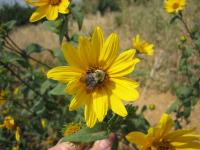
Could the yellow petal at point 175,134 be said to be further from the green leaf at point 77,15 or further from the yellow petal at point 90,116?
the green leaf at point 77,15

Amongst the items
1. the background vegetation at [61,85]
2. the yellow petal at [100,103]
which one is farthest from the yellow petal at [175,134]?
the background vegetation at [61,85]

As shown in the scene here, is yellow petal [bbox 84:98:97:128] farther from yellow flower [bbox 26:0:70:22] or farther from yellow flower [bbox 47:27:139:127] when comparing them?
yellow flower [bbox 26:0:70:22]

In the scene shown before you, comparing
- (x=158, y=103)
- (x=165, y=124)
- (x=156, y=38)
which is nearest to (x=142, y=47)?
(x=158, y=103)

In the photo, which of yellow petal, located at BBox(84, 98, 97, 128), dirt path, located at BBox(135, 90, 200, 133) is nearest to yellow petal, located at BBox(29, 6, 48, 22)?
yellow petal, located at BBox(84, 98, 97, 128)

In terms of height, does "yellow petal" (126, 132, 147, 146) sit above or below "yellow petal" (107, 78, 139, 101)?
below

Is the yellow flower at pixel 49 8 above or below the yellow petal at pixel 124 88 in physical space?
above

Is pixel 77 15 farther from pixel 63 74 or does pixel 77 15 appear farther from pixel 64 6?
pixel 63 74
